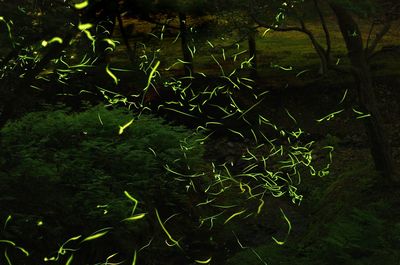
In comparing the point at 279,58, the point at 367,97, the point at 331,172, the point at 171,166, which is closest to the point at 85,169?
the point at 171,166

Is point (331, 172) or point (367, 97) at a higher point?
point (367, 97)

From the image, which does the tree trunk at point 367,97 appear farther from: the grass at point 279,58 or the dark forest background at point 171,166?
the grass at point 279,58

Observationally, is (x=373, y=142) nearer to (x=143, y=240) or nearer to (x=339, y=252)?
(x=339, y=252)

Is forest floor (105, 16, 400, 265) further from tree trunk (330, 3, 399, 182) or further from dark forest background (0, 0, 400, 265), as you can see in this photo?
tree trunk (330, 3, 399, 182)

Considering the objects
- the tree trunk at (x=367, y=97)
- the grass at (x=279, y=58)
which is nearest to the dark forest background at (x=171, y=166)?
the tree trunk at (x=367, y=97)

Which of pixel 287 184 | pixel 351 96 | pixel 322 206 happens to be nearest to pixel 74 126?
pixel 322 206

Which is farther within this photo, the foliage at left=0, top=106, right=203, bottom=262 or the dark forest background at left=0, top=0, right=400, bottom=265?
the foliage at left=0, top=106, right=203, bottom=262

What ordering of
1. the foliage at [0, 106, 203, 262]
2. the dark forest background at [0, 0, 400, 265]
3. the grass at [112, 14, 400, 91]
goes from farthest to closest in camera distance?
the grass at [112, 14, 400, 91] → the foliage at [0, 106, 203, 262] → the dark forest background at [0, 0, 400, 265]

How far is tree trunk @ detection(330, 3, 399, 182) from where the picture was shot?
8.45 metres

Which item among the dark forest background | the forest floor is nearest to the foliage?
the dark forest background

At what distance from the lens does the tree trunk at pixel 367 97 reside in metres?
8.45

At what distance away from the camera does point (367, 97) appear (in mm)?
8555

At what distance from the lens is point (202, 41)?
13.9 meters

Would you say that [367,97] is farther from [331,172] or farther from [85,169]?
[331,172]
